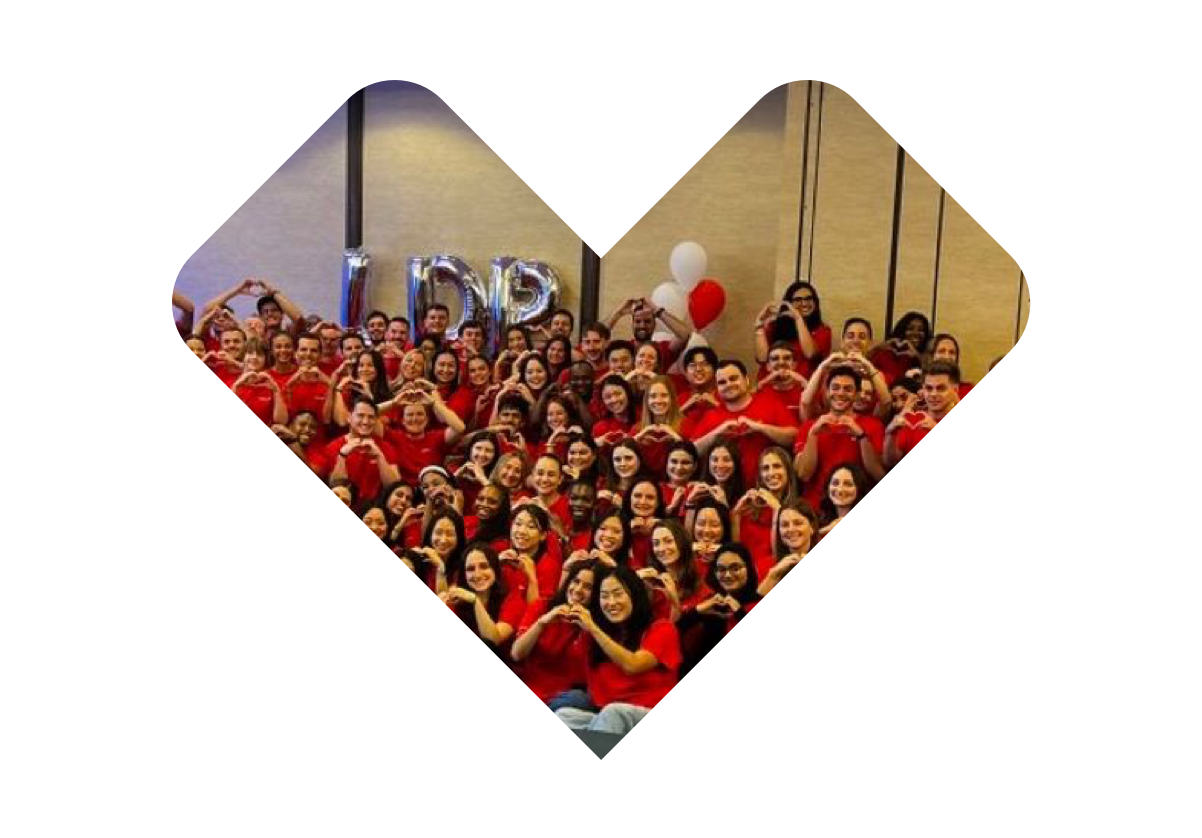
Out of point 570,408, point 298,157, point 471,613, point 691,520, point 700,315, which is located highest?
point 298,157

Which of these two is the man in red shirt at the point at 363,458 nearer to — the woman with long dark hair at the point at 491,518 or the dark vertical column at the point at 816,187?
the woman with long dark hair at the point at 491,518

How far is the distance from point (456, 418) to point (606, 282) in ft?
2.30

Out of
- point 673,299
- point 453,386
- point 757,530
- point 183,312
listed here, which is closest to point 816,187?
point 673,299

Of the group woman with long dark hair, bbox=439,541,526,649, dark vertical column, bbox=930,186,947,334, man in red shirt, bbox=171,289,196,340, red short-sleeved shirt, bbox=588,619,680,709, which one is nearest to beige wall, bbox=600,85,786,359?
dark vertical column, bbox=930,186,947,334

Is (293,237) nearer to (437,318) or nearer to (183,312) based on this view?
(183,312)

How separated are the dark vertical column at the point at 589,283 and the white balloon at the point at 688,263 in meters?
0.26

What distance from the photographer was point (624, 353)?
564 cm

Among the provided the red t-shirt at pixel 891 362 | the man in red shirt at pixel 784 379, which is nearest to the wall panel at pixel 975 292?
the red t-shirt at pixel 891 362

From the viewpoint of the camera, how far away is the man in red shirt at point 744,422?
18.0 ft

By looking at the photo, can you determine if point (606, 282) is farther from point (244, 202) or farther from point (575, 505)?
point (244, 202)

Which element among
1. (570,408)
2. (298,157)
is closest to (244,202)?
(298,157)

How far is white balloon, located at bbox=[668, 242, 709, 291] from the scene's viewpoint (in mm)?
5574

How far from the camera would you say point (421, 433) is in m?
5.72

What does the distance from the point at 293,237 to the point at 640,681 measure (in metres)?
1.99
